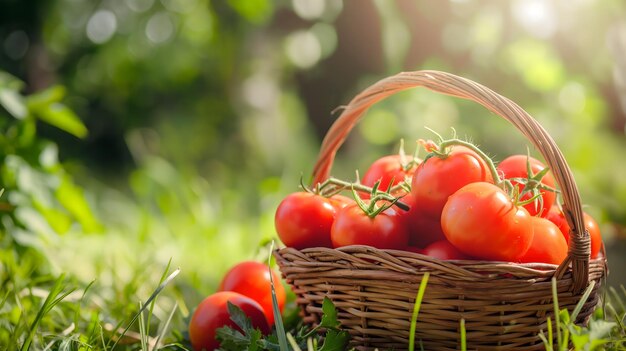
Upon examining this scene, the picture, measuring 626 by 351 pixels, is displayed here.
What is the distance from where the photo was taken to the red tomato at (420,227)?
1.23 metres

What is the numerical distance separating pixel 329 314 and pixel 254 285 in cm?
37

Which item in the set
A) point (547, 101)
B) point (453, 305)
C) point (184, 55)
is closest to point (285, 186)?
point (453, 305)

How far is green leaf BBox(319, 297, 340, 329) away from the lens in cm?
112

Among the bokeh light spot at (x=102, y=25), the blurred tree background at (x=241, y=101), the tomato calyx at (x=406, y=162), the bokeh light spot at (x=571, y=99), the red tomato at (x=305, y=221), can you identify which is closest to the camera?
the red tomato at (x=305, y=221)

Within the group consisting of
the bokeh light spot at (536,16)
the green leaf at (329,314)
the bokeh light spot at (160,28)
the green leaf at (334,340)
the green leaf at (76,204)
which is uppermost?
the bokeh light spot at (536,16)

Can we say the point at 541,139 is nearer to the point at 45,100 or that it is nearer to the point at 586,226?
the point at 586,226

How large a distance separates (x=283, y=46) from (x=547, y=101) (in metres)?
2.19

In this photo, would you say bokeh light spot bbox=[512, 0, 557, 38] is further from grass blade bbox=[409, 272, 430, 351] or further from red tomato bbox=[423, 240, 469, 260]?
grass blade bbox=[409, 272, 430, 351]

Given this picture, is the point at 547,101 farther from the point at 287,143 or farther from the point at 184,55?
the point at 184,55

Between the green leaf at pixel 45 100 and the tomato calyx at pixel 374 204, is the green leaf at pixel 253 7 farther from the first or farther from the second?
the tomato calyx at pixel 374 204

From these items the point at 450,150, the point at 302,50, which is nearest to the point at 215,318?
the point at 450,150

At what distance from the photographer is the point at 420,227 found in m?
1.24

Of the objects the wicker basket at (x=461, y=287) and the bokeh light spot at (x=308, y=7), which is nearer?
the wicker basket at (x=461, y=287)

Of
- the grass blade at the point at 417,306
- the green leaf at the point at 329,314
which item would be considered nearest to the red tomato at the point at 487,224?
the grass blade at the point at 417,306
